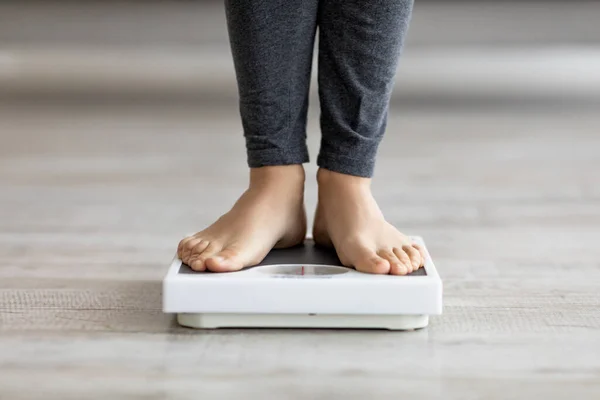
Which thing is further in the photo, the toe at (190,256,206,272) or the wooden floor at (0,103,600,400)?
the toe at (190,256,206,272)

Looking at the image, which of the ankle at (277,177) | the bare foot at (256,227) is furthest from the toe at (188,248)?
the ankle at (277,177)

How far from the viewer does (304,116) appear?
1213 mm

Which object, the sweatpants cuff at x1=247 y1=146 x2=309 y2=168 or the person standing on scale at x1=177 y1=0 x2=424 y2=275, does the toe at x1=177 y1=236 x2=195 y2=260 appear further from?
the sweatpants cuff at x1=247 y1=146 x2=309 y2=168

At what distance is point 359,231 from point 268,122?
0.62 ft

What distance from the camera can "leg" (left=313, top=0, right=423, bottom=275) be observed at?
1117 millimetres

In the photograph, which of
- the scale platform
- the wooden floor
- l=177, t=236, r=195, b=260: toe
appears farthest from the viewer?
l=177, t=236, r=195, b=260: toe

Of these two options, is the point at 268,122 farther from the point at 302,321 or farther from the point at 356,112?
the point at 302,321

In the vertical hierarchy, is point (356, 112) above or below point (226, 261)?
above

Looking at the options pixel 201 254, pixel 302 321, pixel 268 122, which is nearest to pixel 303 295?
pixel 302 321

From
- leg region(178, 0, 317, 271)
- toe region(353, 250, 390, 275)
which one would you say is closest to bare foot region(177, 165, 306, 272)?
leg region(178, 0, 317, 271)

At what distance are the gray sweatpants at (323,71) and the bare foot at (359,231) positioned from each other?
0.08ft

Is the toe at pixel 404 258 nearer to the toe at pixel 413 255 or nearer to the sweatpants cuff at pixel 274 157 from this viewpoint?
the toe at pixel 413 255

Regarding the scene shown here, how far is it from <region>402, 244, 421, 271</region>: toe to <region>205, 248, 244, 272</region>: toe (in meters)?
0.20

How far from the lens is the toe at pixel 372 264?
104 cm
